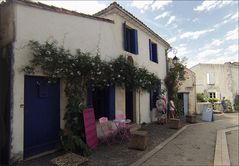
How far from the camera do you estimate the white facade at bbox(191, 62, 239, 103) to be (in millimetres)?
28688

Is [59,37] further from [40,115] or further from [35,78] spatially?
[40,115]

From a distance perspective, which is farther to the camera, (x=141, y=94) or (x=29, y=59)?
(x=141, y=94)

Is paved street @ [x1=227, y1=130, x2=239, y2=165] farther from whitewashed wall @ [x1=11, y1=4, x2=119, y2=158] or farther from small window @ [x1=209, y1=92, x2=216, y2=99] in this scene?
small window @ [x1=209, y1=92, x2=216, y2=99]

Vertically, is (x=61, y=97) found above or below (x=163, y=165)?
above

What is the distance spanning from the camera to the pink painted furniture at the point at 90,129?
7.11 m

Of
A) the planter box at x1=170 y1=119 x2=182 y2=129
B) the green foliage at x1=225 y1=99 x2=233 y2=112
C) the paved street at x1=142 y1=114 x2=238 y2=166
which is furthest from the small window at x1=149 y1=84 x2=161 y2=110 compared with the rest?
the green foliage at x1=225 y1=99 x2=233 y2=112

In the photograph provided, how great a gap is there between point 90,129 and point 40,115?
66.7 inches

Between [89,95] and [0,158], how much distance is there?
3453 mm

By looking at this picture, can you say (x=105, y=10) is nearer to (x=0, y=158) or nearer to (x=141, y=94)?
(x=141, y=94)

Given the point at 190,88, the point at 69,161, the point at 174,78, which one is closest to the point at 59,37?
the point at 69,161

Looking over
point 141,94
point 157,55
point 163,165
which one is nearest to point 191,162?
point 163,165

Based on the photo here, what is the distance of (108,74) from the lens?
8781 mm

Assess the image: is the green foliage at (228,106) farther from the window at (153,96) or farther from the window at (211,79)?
the window at (153,96)

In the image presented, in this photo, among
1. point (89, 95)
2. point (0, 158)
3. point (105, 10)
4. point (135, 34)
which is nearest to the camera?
point (0, 158)
